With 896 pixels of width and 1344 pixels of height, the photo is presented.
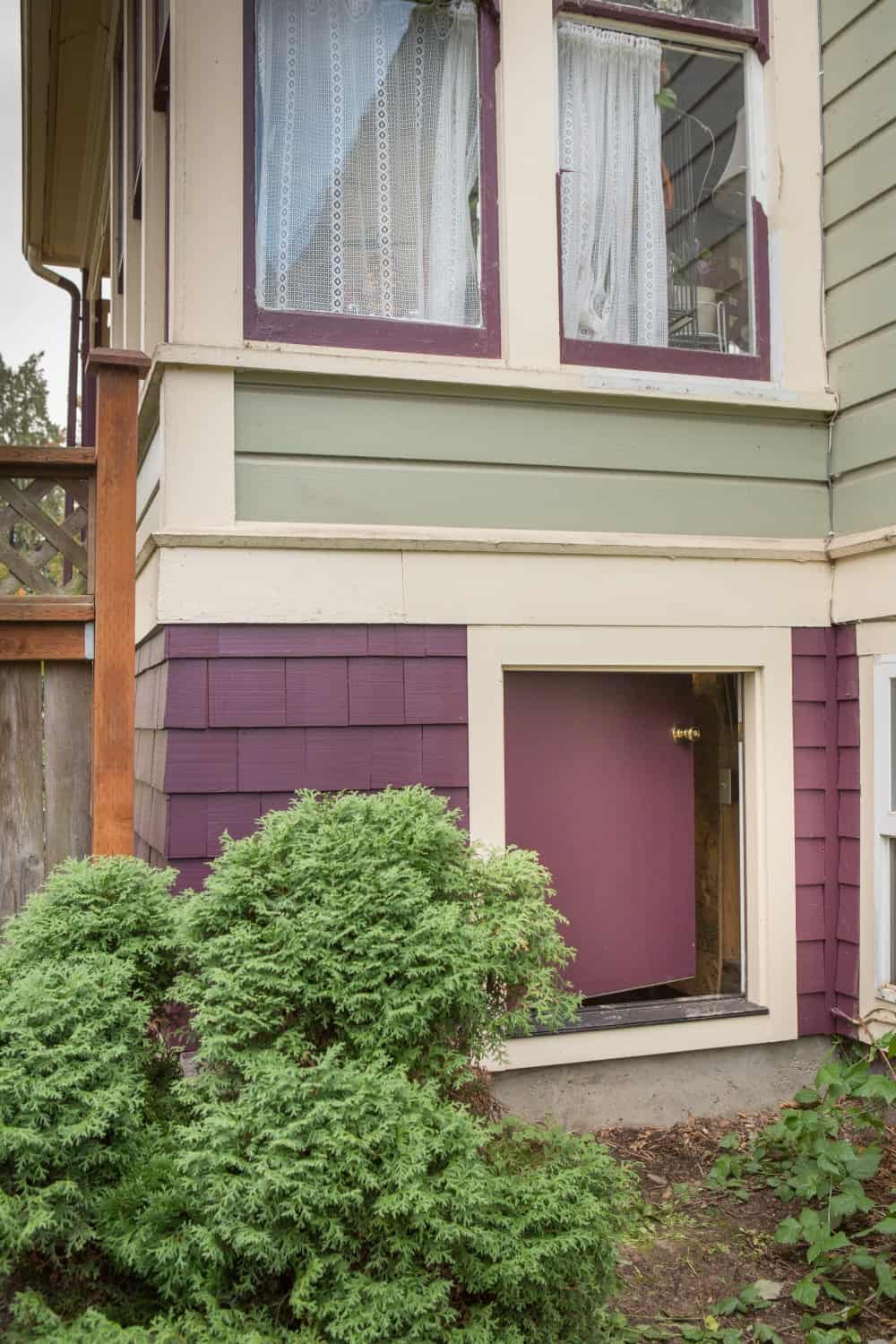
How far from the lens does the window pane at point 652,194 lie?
4.18 metres

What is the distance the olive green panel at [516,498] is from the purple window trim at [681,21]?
1714 millimetres

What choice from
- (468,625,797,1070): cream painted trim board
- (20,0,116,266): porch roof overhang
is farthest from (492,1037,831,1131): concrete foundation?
(20,0,116,266): porch roof overhang

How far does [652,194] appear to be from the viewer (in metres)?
4.31

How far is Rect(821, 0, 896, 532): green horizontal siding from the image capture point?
4.05 m

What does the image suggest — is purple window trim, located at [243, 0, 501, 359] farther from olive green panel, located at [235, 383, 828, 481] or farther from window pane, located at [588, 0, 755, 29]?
window pane, located at [588, 0, 755, 29]

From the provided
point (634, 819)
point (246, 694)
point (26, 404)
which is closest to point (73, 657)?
point (246, 694)

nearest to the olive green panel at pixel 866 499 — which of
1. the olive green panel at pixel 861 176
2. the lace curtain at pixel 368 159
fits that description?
the olive green panel at pixel 861 176

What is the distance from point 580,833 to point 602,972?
53 centimetres

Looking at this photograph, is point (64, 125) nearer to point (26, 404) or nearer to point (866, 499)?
point (866, 499)

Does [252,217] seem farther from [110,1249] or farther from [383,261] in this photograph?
[110,1249]

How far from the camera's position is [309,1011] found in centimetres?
231

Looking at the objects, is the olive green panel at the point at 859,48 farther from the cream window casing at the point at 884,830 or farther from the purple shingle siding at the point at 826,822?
the cream window casing at the point at 884,830

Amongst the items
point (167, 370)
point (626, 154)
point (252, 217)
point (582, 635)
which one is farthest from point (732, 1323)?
point (626, 154)

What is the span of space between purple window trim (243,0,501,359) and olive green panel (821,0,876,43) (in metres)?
1.34
